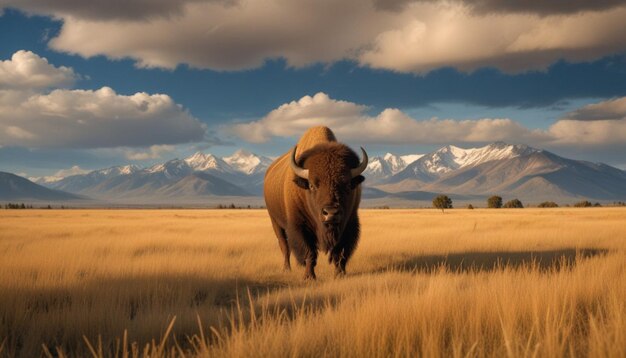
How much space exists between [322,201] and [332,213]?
15.3 inches

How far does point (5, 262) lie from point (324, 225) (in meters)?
6.88

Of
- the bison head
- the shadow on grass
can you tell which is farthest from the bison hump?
the shadow on grass

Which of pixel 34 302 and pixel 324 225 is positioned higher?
pixel 324 225

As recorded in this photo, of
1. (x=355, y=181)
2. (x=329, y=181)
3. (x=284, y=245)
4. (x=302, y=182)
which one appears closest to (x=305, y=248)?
(x=302, y=182)

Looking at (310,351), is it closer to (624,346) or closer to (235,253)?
(624,346)

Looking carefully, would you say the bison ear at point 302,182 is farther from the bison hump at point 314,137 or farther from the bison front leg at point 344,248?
the bison hump at point 314,137

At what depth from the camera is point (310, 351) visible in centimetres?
411

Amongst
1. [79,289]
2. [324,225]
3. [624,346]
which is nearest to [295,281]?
[324,225]

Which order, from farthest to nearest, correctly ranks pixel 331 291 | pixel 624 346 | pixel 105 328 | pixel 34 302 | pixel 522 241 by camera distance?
1. pixel 522 241
2. pixel 331 291
3. pixel 34 302
4. pixel 105 328
5. pixel 624 346

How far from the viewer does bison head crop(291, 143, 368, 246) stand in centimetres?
868

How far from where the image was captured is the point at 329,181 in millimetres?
8914

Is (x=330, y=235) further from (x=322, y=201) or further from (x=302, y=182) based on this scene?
(x=302, y=182)

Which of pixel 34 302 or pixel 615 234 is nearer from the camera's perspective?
pixel 34 302

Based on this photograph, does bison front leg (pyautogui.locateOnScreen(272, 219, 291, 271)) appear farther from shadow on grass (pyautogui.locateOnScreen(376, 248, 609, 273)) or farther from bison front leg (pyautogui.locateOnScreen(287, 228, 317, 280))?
shadow on grass (pyautogui.locateOnScreen(376, 248, 609, 273))
